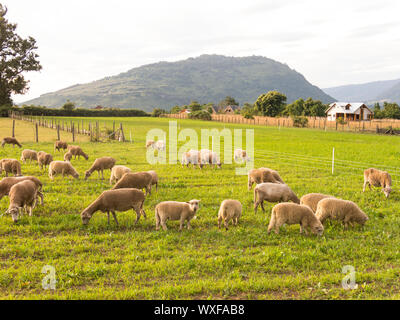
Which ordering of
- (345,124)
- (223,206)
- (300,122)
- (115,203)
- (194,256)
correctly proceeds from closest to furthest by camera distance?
(194,256)
(223,206)
(115,203)
(345,124)
(300,122)

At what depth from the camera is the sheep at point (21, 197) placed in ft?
34.3

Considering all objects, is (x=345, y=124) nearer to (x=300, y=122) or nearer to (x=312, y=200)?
(x=300, y=122)

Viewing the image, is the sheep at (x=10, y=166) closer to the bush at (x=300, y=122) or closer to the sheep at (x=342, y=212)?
the sheep at (x=342, y=212)

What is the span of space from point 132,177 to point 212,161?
8.87 metres

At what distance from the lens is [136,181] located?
13.5 meters

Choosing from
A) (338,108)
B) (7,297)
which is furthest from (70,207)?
(338,108)

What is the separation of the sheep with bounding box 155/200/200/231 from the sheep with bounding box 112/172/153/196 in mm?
3566

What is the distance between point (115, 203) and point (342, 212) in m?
7.24

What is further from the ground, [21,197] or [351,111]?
[351,111]

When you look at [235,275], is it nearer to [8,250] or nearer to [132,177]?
[8,250]

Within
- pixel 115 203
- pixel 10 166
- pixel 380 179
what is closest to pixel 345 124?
pixel 380 179

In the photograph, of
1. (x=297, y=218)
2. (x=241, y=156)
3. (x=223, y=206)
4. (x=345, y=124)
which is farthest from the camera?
(x=345, y=124)

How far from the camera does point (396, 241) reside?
909cm

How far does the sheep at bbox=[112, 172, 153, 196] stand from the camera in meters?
13.3
